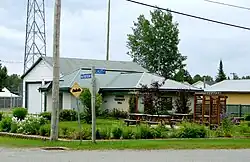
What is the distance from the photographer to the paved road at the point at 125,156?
1795 cm

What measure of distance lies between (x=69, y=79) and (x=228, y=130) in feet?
79.8

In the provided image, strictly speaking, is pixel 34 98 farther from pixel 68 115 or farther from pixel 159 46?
pixel 159 46

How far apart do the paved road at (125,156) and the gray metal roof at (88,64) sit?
34.9 m

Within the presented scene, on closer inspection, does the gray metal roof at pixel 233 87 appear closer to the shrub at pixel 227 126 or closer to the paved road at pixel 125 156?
the shrub at pixel 227 126

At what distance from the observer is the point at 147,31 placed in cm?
8394

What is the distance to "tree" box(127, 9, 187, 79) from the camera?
275 feet

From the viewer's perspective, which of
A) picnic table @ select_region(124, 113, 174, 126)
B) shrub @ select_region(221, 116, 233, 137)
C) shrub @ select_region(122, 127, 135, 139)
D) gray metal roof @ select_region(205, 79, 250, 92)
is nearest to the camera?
shrub @ select_region(122, 127, 135, 139)

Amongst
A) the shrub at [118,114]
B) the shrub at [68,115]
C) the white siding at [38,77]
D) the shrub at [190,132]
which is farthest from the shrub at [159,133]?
the white siding at [38,77]

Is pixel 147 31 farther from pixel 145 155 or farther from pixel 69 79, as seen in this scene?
pixel 145 155

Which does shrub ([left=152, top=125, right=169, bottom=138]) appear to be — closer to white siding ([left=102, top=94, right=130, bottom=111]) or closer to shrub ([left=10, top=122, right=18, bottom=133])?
shrub ([left=10, top=122, right=18, bottom=133])

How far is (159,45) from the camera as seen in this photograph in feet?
277

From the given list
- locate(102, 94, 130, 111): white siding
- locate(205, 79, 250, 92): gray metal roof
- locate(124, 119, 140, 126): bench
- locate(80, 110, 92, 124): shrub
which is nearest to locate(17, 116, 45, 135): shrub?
locate(124, 119, 140, 126): bench

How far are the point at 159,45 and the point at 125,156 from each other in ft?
216

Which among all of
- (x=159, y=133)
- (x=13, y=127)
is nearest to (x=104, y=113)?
(x=13, y=127)
